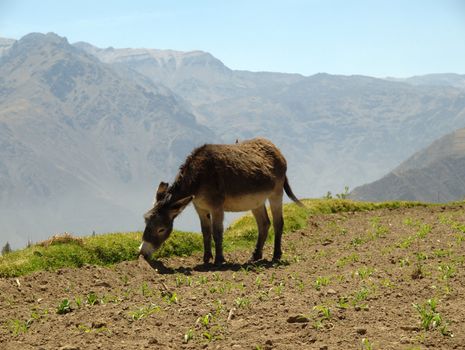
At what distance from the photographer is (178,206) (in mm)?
17422

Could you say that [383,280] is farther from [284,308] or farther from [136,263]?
[136,263]

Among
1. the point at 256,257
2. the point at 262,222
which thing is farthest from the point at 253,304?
the point at 262,222

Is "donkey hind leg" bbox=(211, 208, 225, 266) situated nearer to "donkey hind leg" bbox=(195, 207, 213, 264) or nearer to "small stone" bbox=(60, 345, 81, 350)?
"donkey hind leg" bbox=(195, 207, 213, 264)

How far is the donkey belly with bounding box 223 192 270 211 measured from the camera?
18.3 m

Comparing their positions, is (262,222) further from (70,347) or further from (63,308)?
(70,347)

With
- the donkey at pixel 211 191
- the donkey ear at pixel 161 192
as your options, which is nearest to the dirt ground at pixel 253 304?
the donkey at pixel 211 191

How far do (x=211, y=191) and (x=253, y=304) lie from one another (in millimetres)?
6741

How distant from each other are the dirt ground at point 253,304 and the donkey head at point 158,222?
0.53 meters

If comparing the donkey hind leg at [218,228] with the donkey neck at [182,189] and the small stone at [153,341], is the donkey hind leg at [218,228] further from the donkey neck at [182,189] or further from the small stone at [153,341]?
the small stone at [153,341]

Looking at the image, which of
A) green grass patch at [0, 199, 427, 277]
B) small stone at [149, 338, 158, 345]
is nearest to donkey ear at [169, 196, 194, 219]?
green grass patch at [0, 199, 427, 277]

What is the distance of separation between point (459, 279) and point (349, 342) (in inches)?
199

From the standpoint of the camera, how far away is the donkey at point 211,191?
57.7 feet

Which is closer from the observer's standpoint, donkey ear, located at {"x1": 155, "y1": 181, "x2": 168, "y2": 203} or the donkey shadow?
the donkey shadow

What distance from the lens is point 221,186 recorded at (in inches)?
706
